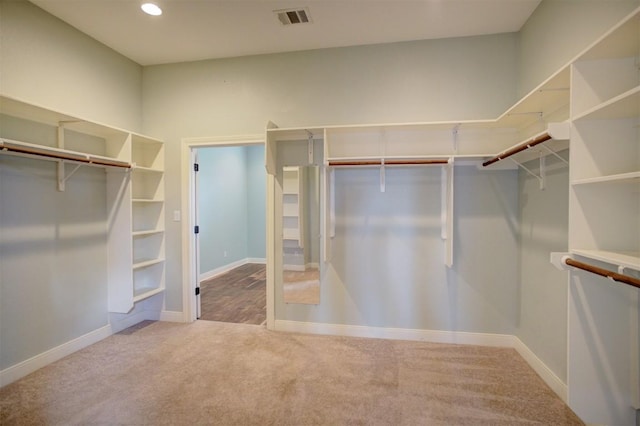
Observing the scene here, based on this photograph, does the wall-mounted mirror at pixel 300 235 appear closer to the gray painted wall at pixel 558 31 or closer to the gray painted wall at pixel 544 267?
the gray painted wall at pixel 544 267

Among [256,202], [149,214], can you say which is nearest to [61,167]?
[149,214]

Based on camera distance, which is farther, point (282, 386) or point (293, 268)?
point (293, 268)

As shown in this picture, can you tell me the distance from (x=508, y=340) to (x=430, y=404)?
50.9 inches

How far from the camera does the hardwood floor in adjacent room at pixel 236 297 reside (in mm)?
3619

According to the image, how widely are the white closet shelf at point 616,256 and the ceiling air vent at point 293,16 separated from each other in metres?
2.53

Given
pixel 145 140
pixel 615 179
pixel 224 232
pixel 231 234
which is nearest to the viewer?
pixel 615 179

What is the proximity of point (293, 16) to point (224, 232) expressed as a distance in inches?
173

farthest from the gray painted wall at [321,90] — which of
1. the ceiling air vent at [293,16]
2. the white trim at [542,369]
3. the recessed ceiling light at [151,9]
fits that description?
the white trim at [542,369]

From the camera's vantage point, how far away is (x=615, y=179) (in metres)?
1.26

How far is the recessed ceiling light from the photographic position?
2.41m

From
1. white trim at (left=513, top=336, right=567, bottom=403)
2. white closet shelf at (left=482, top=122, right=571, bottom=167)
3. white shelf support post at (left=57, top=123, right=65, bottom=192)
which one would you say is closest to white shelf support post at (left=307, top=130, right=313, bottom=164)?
white closet shelf at (left=482, top=122, right=571, bottom=167)

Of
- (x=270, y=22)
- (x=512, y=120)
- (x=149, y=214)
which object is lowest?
(x=149, y=214)

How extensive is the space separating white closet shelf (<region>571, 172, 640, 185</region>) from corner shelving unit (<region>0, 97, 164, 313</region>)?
340cm

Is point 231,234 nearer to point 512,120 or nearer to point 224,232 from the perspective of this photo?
point 224,232
